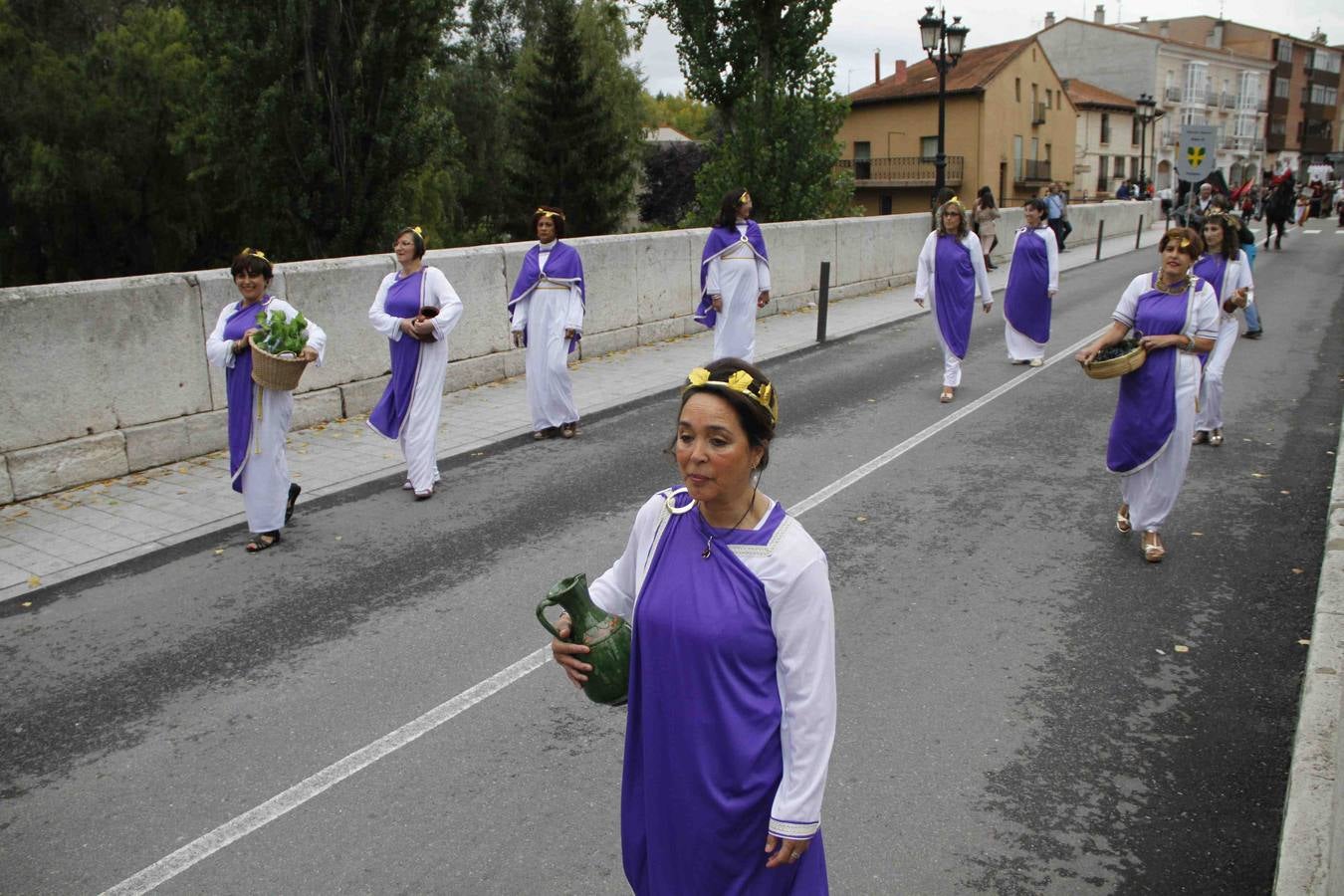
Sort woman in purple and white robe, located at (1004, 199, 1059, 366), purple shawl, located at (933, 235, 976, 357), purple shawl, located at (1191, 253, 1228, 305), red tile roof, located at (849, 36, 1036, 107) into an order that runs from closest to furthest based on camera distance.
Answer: purple shawl, located at (1191, 253, 1228, 305) < purple shawl, located at (933, 235, 976, 357) < woman in purple and white robe, located at (1004, 199, 1059, 366) < red tile roof, located at (849, 36, 1036, 107)

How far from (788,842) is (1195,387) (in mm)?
5374

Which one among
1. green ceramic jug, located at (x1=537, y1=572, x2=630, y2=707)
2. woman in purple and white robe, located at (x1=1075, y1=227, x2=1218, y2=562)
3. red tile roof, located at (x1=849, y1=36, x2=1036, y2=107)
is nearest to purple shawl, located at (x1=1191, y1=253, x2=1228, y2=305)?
woman in purple and white robe, located at (x1=1075, y1=227, x2=1218, y2=562)

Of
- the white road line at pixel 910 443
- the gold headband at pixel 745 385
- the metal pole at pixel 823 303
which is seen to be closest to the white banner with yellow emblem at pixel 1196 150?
the metal pole at pixel 823 303

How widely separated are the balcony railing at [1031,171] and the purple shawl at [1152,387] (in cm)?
6167

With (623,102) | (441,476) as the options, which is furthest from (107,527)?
(623,102)

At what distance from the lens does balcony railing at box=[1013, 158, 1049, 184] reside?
64938mm

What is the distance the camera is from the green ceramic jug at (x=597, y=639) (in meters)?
2.83

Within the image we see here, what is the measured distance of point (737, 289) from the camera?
1227 cm

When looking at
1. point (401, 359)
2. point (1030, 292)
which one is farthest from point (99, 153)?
point (1030, 292)

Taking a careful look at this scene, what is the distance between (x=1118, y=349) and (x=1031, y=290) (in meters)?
7.07

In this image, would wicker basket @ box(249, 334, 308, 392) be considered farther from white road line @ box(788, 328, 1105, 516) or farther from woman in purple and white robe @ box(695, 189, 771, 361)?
woman in purple and white robe @ box(695, 189, 771, 361)

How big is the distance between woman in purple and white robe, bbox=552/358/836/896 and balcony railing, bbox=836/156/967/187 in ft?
198

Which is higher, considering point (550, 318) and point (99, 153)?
point (99, 153)

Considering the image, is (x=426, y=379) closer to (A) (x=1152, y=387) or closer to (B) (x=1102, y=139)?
(A) (x=1152, y=387)
